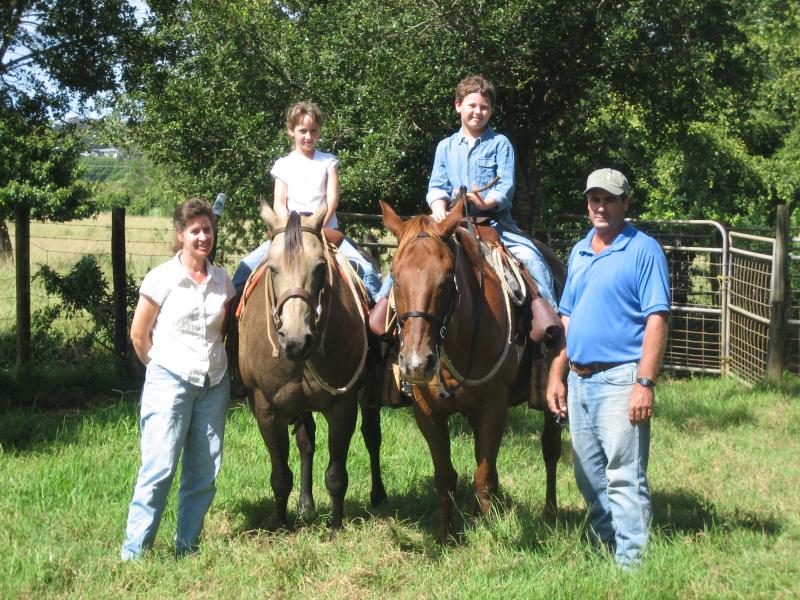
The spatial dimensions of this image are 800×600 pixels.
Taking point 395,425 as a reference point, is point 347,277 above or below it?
above

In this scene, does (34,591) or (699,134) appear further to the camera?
(699,134)

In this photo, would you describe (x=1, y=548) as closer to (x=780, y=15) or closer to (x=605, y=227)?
(x=605, y=227)

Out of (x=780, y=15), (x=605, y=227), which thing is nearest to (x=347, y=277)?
(x=605, y=227)

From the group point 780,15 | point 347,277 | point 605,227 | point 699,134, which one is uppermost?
point 780,15

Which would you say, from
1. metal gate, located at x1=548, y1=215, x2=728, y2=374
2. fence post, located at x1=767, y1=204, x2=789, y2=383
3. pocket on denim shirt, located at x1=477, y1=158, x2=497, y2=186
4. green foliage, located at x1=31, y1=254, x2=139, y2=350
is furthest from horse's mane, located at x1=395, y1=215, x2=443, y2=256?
metal gate, located at x1=548, y1=215, x2=728, y2=374

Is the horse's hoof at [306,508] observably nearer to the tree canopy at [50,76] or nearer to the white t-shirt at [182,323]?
the white t-shirt at [182,323]

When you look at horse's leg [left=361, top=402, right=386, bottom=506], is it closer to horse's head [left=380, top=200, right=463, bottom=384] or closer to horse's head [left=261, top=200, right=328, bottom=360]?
horse's head [left=261, top=200, right=328, bottom=360]

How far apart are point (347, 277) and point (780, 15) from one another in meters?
19.4

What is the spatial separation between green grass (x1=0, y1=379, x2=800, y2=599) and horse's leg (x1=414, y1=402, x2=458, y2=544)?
0.45ft

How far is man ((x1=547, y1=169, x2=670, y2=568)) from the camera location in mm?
4285

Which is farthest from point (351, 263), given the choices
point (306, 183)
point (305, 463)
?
point (305, 463)

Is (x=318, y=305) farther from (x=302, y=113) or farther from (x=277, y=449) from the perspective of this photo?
(x=302, y=113)

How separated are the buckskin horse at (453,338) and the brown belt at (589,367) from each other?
597mm

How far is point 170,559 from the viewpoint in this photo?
480 cm
